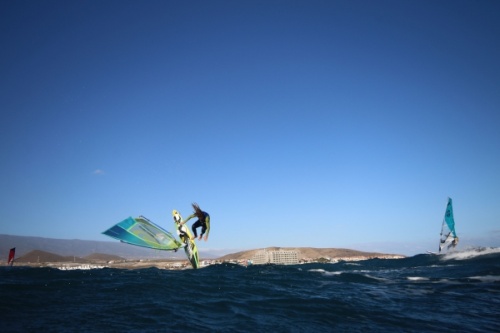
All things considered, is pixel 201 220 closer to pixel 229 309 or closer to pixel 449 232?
pixel 229 309

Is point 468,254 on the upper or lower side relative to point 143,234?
lower

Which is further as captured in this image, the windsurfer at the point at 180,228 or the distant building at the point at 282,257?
the distant building at the point at 282,257

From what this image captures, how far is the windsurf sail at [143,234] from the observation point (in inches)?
682

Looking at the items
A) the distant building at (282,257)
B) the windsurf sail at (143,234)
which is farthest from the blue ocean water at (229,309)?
the distant building at (282,257)

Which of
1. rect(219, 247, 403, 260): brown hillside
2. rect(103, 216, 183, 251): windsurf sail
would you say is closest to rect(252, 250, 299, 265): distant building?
rect(219, 247, 403, 260): brown hillside

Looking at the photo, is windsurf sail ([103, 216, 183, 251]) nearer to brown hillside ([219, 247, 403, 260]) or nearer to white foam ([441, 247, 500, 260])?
white foam ([441, 247, 500, 260])

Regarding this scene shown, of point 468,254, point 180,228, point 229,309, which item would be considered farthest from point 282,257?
point 229,309

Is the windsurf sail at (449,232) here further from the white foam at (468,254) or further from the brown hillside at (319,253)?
the brown hillside at (319,253)

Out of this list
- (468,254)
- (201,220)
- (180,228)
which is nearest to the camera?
(201,220)

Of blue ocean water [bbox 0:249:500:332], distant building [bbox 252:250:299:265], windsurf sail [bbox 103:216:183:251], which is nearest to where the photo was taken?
blue ocean water [bbox 0:249:500:332]

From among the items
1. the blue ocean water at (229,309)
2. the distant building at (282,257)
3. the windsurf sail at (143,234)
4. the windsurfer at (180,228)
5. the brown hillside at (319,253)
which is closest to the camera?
the blue ocean water at (229,309)

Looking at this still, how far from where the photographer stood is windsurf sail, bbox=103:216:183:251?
56.8 feet

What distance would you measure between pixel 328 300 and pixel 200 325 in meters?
5.18

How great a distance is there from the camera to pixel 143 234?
63.4ft
